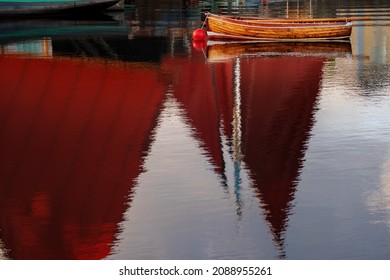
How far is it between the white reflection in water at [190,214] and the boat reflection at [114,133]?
0.68 feet

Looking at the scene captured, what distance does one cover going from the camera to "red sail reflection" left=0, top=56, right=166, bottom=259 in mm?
16250

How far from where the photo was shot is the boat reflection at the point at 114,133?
16.9 meters

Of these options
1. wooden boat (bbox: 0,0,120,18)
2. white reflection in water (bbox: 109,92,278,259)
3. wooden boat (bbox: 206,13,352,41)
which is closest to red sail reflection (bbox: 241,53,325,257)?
white reflection in water (bbox: 109,92,278,259)

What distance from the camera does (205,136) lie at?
24.8m

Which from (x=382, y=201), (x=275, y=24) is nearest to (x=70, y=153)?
(x=382, y=201)

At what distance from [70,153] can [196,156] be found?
10.1ft

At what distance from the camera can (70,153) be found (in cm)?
2336

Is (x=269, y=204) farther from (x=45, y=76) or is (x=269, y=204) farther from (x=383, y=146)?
(x=45, y=76)

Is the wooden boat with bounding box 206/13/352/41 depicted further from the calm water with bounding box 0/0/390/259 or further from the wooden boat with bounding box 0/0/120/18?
the wooden boat with bounding box 0/0/120/18

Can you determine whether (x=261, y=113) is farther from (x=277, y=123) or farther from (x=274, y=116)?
(x=277, y=123)

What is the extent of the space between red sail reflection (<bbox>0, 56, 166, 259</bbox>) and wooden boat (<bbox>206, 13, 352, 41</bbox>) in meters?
12.6

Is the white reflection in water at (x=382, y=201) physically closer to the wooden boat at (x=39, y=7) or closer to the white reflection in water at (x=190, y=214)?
the white reflection in water at (x=190, y=214)

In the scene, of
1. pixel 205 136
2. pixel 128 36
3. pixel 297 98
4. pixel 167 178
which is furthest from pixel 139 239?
pixel 128 36

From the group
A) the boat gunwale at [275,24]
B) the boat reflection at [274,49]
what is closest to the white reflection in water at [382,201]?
the boat reflection at [274,49]
